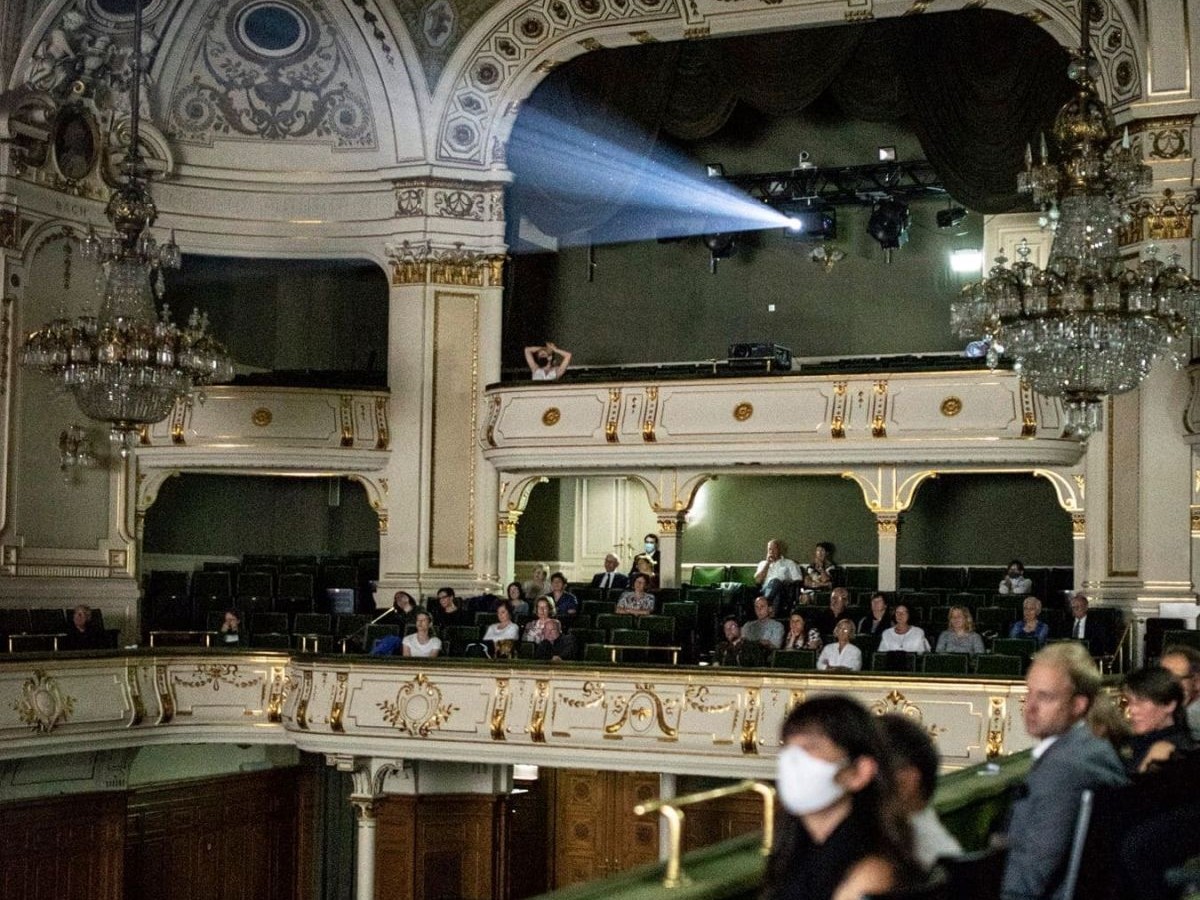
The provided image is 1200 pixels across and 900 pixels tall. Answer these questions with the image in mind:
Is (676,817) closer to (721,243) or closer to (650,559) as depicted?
(650,559)

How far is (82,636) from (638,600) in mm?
5020

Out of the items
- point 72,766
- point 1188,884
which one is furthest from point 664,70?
point 1188,884

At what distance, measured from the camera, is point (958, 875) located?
10.2 ft

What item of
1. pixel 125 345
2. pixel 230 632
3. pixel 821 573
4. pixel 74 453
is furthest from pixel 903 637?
pixel 74 453

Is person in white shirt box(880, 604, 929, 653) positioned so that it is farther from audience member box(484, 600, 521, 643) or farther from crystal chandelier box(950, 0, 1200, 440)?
audience member box(484, 600, 521, 643)

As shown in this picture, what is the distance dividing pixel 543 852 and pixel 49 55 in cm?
923

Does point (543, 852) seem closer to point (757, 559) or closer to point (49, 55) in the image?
point (757, 559)

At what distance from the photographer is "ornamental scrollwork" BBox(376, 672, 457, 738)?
13.9 m

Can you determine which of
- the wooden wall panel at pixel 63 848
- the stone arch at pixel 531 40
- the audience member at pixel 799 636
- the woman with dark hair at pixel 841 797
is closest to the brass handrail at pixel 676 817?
the woman with dark hair at pixel 841 797

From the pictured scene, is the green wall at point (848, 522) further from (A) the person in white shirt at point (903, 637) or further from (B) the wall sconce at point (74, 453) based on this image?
(A) the person in white shirt at point (903, 637)

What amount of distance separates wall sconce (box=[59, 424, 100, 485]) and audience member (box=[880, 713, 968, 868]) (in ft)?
48.8

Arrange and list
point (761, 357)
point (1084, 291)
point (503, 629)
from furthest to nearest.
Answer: point (761, 357), point (503, 629), point (1084, 291)

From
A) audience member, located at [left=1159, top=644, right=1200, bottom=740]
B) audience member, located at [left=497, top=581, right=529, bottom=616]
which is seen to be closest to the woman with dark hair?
audience member, located at [left=1159, top=644, right=1200, bottom=740]

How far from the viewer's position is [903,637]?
12.9m
